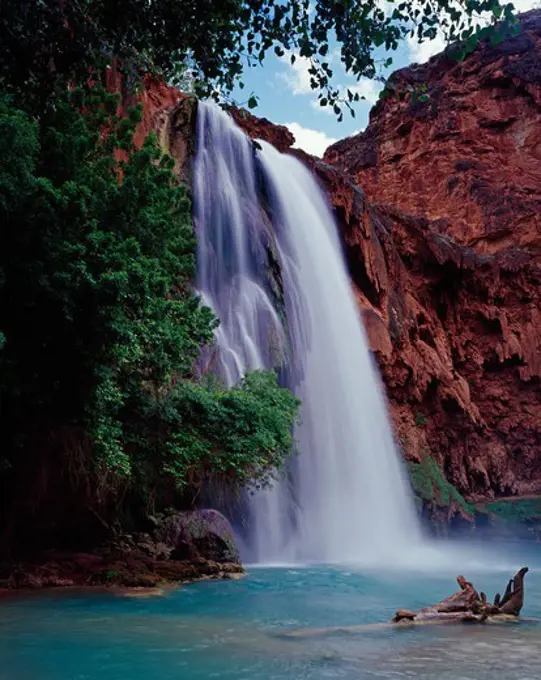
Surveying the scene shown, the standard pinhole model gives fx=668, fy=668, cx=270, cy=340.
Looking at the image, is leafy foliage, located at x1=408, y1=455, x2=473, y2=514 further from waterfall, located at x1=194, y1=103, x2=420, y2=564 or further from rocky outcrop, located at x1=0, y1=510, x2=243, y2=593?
rocky outcrop, located at x1=0, y1=510, x2=243, y2=593

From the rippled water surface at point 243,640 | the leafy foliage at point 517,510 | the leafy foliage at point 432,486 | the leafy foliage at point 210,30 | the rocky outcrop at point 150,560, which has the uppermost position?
the leafy foliage at point 210,30

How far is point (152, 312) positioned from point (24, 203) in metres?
2.50

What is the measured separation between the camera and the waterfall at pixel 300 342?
17516 mm

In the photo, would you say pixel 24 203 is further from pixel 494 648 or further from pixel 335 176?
pixel 335 176

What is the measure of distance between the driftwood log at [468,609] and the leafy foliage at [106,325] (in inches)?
181

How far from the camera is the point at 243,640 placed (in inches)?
A: 254

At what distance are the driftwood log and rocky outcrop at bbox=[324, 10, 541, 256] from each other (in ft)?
113

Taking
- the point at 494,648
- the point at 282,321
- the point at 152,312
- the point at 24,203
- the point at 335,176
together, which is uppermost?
the point at 335,176

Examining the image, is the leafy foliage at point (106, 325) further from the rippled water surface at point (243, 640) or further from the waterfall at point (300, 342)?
the waterfall at point (300, 342)

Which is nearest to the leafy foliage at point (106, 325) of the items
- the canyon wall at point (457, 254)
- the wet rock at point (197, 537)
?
the wet rock at point (197, 537)

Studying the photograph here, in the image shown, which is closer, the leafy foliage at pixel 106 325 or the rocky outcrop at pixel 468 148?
the leafy foliage at pixel 106 325

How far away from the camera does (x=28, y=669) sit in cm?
527

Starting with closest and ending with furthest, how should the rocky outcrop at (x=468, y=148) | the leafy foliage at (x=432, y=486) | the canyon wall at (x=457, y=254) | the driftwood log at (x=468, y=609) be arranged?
the driftwood log at (x=468, y=609) → the leafy foliage at (x=432, y=486) → the canyon wall at (x=457, y=254) → the rocky outcrop at (x=468, y=148)

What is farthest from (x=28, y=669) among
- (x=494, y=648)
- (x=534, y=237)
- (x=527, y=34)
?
(x=527, y=34)
